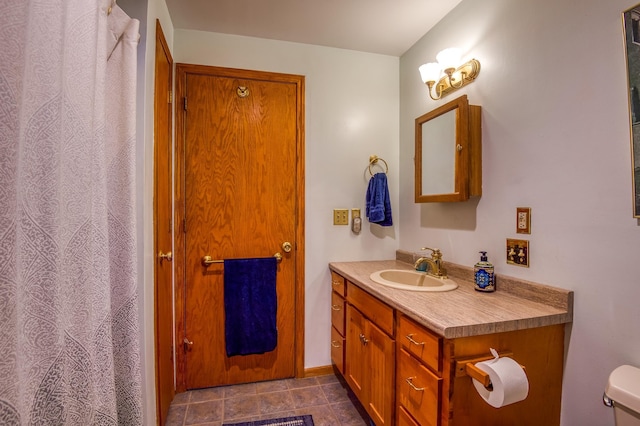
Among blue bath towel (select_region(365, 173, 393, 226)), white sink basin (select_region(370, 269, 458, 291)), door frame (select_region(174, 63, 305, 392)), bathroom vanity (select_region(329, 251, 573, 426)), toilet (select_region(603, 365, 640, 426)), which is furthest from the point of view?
blue bath towel (select_region(365, 173, 393, 226))

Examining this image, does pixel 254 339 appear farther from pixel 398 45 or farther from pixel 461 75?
pixel 398 45

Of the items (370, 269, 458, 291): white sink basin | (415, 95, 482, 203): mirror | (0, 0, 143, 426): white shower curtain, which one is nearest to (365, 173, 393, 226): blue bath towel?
(415, 95, 482, 203): mirror

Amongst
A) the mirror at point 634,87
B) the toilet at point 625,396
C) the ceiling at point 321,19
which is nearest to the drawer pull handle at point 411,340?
the toilet at point 625,396

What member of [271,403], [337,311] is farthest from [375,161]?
[271,403]

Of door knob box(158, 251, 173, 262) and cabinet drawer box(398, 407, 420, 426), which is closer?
cabinet drawer box(398, 407, 420, 426)

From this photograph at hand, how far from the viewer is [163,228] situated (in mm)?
1746

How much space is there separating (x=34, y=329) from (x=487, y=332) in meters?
1.24

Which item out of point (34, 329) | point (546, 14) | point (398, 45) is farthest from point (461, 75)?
point (34, 329)

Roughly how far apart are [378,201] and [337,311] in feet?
2.64

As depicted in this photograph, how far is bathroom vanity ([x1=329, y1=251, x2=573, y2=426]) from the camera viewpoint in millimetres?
1063

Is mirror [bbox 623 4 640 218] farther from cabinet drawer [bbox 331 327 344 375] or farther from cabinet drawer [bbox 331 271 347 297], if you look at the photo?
cabinet drawer [bbox 331 327 344 375]

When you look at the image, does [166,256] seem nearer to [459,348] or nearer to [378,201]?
[378,201]

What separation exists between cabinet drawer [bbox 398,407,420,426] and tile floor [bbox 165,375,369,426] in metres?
0.51

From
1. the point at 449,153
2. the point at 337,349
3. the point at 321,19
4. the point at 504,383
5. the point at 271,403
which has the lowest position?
the point at 271,403
